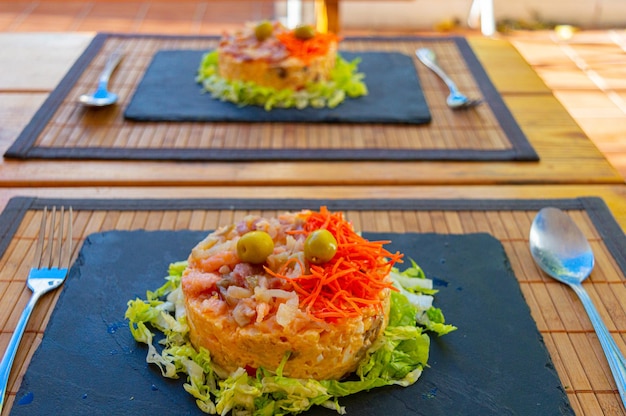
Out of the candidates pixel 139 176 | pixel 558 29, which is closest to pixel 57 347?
pixel 139 176

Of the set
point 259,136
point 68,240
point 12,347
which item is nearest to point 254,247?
point 12,347

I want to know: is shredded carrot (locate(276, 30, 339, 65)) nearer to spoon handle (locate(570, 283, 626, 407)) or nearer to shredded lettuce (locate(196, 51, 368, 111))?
shredded lettuce (locate(196, 51, 368, 111))

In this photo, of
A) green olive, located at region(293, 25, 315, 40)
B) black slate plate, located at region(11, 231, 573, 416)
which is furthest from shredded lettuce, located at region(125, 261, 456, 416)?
green olive, located at region(293, 25, 315, 40)

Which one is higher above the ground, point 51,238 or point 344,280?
point 344,280

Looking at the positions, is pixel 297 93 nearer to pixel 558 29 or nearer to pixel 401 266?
pixel 401 266

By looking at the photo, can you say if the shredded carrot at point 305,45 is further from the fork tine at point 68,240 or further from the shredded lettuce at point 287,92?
the fork tine at point 68,240

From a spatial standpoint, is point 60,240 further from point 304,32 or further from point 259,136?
point 304,32
